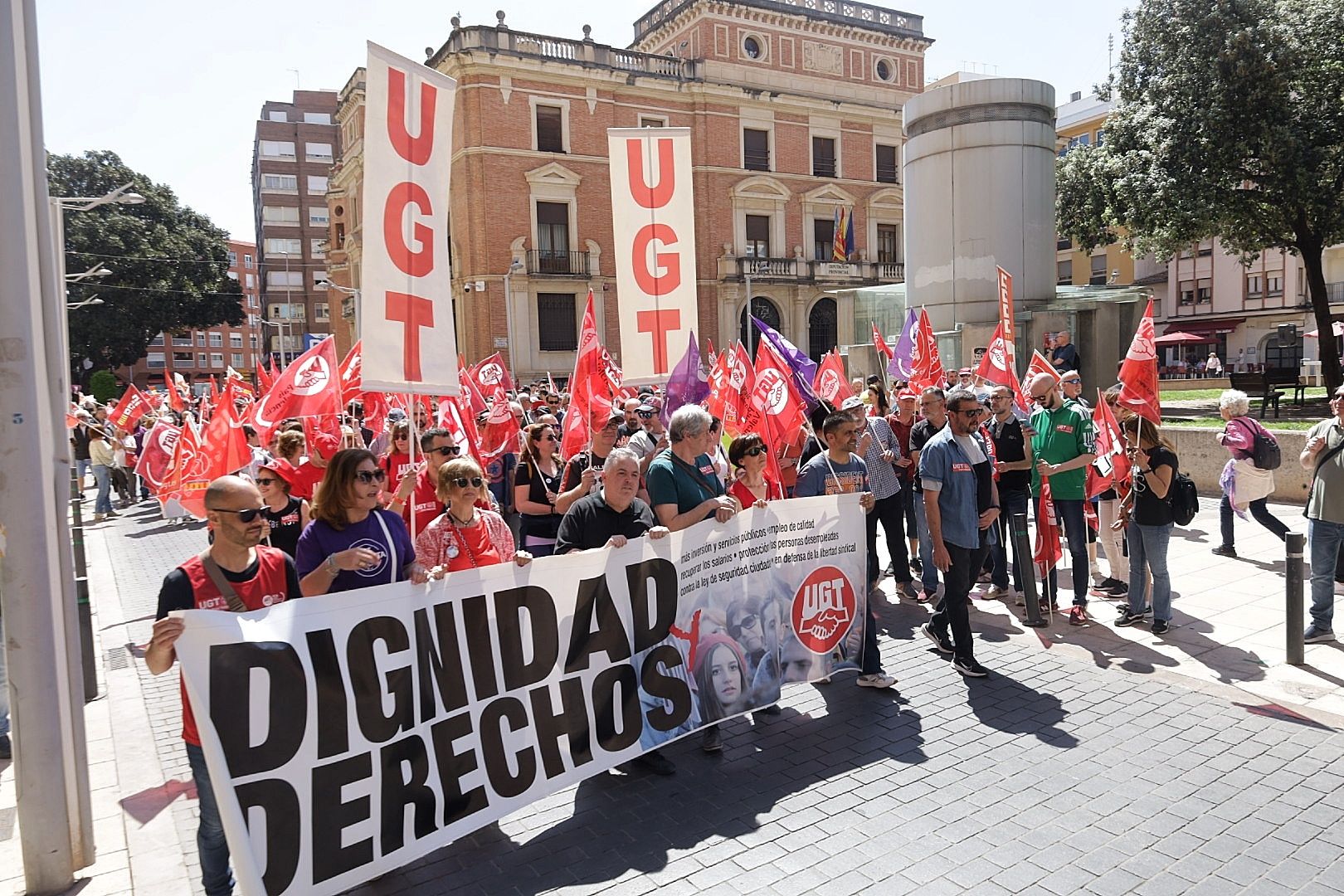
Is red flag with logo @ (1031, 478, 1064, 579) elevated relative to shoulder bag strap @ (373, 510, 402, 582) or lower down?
lower down

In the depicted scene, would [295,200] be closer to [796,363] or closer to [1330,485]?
[796,363]

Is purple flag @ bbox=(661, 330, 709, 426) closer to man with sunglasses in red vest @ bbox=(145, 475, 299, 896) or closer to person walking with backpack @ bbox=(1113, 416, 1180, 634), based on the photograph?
person walking with backpack @ bbox=(1113, 416, 1180, 634)

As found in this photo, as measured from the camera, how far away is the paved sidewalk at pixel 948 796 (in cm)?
382

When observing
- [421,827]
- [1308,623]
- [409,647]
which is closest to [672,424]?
[409,647]

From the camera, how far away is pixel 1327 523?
6.54 metres

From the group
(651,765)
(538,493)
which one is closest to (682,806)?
(651,765)

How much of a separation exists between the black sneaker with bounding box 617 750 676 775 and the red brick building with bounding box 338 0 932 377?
31976mm

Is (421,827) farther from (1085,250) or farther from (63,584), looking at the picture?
(1085,250)

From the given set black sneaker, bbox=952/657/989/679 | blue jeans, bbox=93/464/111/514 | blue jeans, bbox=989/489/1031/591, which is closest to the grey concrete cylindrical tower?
blue jeans, bbox=989/489/1031/591

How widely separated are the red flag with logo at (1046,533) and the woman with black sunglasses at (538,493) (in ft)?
13.1

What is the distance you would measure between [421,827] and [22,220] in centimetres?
304

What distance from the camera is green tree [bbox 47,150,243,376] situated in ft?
172

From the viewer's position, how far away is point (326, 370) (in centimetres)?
816

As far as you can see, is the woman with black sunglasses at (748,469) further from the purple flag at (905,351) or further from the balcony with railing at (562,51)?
the balcony with railing at (562,51)
